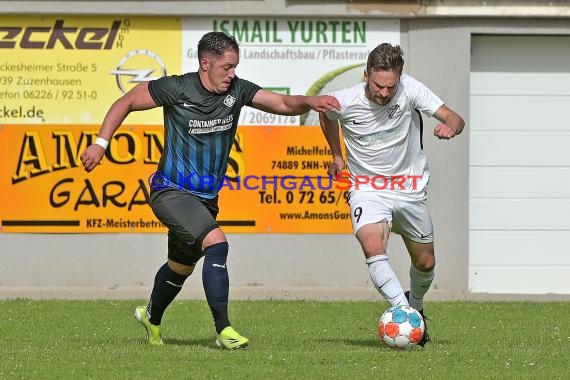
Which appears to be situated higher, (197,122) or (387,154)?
(197,122)

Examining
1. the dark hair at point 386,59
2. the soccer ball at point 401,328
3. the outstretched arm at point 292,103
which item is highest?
the dark hair at point 386,59

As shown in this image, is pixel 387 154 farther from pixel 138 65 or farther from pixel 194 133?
pixel 138 65

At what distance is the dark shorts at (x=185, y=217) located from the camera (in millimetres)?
9094

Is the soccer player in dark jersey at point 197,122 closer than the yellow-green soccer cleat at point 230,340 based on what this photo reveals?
No

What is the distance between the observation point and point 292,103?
31.1ft

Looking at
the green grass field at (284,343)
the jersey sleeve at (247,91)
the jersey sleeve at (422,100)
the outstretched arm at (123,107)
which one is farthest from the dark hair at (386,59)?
the green grass field at (284,343)

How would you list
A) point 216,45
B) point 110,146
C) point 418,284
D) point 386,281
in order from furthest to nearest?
1. point 110,146
2. point 418,284
3. point 216,45
4. point 386,281

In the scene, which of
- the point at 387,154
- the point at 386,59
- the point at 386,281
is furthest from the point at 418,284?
the point at 386,59

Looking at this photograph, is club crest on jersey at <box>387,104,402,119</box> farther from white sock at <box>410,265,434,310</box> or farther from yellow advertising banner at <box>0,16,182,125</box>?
yellow advertising banner at <box>0,16,182,125</box>

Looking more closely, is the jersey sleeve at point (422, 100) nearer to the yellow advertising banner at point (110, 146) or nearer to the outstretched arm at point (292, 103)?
the outstretched arm at point (292, 103)

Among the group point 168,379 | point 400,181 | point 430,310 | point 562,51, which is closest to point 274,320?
point 430,310

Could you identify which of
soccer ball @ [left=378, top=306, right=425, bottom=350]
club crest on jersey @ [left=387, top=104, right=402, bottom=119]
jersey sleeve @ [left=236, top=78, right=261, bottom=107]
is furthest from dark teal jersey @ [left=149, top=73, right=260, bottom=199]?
soccer ball @ [left=378, top=306, right=425, bottom=350]

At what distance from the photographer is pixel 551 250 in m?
15.7

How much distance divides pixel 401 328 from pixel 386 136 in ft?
4.94
